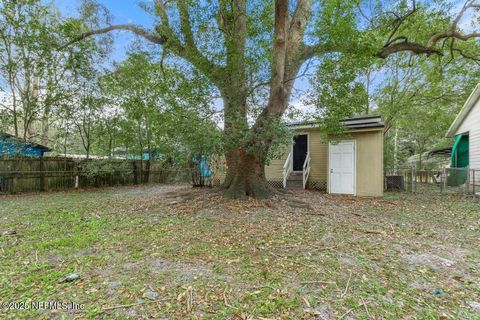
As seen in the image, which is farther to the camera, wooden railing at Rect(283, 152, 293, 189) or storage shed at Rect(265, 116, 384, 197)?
wooden railing at Rect(283, 152, 293, 189)

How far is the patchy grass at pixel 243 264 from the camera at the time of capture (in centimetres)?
206

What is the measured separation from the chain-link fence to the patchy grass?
468 cm

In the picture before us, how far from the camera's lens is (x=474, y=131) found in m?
10.4

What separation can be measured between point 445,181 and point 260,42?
9.45 meters

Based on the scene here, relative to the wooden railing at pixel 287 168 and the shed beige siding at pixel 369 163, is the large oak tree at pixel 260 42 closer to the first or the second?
the shed beige siding at pixel 369 163

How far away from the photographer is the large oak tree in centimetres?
565

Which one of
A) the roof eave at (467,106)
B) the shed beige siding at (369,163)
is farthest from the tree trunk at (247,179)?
the roof eave at (467,106)

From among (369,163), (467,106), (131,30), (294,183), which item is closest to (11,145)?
(131,30)

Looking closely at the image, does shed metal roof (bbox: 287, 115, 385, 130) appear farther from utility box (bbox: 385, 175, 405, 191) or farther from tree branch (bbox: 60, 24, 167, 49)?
tree branch (bbox: 60, 24, 167, 49)

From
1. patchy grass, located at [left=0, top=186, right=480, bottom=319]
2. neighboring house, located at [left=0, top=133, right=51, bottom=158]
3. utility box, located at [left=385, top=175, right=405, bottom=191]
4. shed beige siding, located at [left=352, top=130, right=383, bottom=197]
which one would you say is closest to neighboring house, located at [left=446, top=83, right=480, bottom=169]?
utility box, located at [left=385, top=175, right=405, bottom=191]

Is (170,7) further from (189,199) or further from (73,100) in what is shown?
(73,100)

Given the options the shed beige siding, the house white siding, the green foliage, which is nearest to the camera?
the green foliage

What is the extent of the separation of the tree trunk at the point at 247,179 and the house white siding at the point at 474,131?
9.63 meters

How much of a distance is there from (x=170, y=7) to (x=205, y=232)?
5608 millimetres
